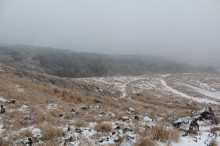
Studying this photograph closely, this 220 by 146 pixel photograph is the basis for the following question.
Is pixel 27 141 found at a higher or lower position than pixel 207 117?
higher

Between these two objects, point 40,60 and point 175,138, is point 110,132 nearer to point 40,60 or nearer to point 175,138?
point 175,138

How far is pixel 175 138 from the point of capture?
13.1 ft

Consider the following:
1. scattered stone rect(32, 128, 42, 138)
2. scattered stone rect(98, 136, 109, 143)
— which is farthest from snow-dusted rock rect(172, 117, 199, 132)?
scattered stone rect(32, 128, 42, 138)

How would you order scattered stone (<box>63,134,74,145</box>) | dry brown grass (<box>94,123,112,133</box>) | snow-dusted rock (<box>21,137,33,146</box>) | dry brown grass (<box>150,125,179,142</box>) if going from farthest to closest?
1. dry brown grass (<box>94,123,112,133</box>)
2. dry brown grass (<box>150,125,179,142</box>)
3. scattered stone (<box>63,134,74,145</box>)
4. snow-dusted rock (<box>21,137,33,146</box>)

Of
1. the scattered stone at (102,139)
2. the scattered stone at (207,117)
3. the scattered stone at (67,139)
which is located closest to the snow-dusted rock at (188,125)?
the scattered stone at (207,117)

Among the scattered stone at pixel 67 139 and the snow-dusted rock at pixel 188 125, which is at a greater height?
the snow-dusted rock at pixel 188 125

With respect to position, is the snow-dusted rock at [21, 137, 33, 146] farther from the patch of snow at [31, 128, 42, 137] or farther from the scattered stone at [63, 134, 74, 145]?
the scattered stone at [63, 134, 74, 145]

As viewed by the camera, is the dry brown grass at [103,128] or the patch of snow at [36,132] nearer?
the patch of snow at [36,132]

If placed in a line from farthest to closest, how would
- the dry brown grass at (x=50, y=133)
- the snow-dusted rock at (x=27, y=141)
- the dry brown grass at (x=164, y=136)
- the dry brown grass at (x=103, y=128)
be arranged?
the dry brown grass at (x=103, y=128)
the dry brown grass at (x=164, y=136)
the dry brown grass at (x=50, y=133)
the snow-dusted rock at (x=27, y=141)

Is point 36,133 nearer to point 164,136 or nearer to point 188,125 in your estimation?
point 164,136

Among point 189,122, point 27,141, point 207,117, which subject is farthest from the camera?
point 207,117

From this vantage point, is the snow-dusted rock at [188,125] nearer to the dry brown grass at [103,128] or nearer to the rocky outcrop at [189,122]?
the rocky outcrop at [189,122]

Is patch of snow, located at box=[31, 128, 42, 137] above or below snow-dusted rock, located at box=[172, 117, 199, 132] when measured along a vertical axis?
below

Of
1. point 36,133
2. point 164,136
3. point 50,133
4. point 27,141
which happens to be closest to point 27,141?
→ point 27,141
